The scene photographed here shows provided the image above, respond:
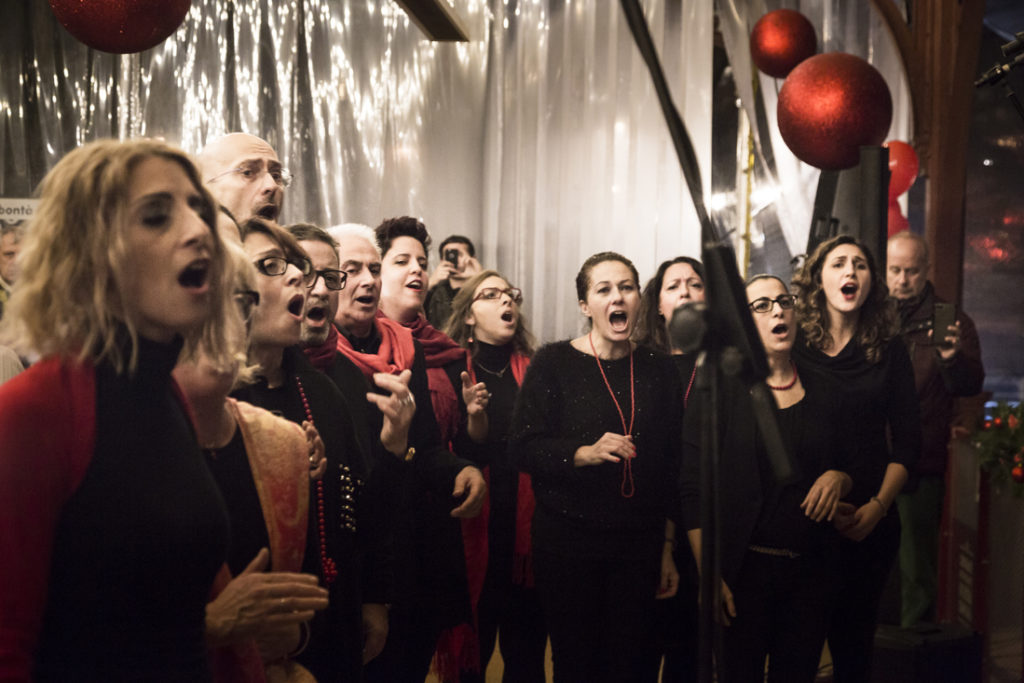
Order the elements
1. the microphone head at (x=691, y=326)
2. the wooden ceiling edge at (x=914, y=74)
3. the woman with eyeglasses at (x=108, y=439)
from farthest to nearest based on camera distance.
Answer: the wooden ceiling edge at (x=914, y=74) → the microphone head at (x=691, y=326) → the woman with eyeglasses at (x=108, y=439)

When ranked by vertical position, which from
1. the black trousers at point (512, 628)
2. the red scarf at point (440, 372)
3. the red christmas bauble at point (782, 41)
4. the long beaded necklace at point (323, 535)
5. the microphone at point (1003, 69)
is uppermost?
the red christmas bauble at point (782, 41)

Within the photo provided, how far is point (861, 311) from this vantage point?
281 centimetres

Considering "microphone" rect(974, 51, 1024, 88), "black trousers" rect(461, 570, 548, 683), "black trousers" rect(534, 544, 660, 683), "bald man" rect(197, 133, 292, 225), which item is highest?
"microphone" rect(974, 51, 1024, 88)

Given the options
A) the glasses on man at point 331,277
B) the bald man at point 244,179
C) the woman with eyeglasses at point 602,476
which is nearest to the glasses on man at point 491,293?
the woman with eyeglasses at point 602,476

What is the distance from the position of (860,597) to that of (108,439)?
7.41 ft

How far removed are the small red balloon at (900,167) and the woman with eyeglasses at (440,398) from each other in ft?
7.21

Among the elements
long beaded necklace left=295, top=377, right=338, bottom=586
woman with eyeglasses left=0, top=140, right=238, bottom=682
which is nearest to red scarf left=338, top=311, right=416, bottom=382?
long beaded necklace left=295, top=377, right=338, bottom=586

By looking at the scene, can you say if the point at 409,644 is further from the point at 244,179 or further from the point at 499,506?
the point at 244,179

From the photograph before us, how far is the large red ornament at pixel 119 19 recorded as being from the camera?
89.6 inches

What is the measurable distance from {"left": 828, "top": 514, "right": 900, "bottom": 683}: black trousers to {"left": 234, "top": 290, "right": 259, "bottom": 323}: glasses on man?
6.18 feet

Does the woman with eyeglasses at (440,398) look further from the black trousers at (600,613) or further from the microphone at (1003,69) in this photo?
the microphone at (1003,69)

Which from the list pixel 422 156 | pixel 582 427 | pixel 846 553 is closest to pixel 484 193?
pixel 422 156

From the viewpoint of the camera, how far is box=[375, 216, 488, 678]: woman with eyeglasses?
288 cm

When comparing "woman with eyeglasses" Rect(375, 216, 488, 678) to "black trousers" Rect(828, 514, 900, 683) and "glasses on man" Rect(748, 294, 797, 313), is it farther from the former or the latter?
"black trousers" Rect(828, 514, 900, 683)
